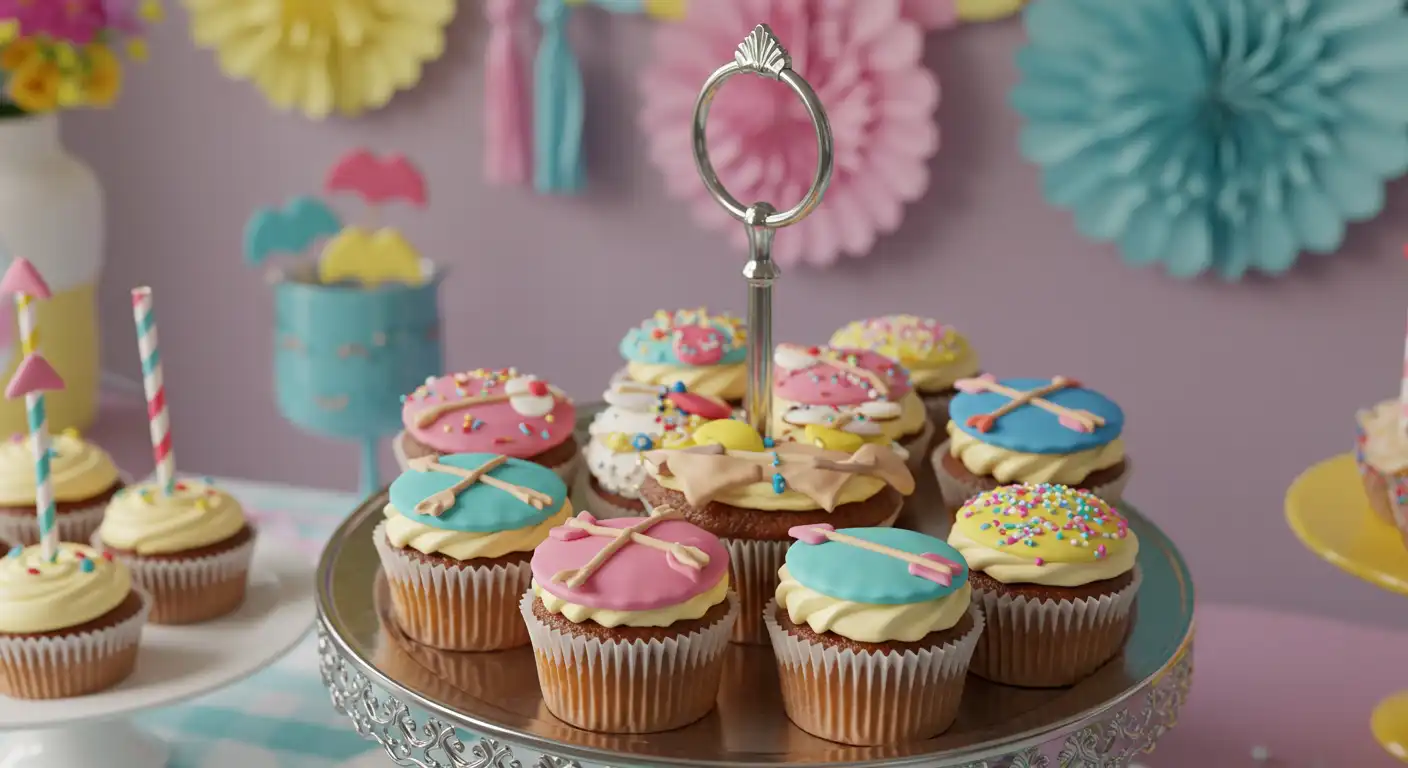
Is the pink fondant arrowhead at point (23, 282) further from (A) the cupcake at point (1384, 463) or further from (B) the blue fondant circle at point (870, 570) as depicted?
(A) the cupcake at point (1384, 463)

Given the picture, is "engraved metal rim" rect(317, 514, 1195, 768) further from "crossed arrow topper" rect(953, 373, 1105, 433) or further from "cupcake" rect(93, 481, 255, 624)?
"cupcake" rect(93, 481, 255, 624)

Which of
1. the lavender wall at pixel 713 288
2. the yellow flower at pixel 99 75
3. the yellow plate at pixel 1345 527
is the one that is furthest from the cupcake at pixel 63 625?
the lavender wall at pixel 713 288

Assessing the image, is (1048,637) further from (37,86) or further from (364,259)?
(37,86)

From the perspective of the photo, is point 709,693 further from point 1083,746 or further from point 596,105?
point 596,105

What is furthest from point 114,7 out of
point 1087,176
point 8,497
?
point 1087,176

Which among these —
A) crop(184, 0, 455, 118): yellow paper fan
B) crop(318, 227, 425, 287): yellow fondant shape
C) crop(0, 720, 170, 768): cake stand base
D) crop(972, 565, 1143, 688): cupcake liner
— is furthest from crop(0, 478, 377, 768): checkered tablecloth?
crop(184, 0, 455, 118): yellow paper fan

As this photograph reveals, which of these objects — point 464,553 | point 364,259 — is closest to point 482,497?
point 464,553

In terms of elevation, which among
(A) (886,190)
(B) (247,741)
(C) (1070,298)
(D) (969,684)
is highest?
(A) (886,190)

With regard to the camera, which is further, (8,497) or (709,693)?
(8,497)
